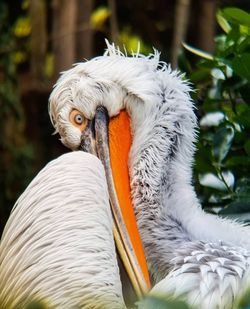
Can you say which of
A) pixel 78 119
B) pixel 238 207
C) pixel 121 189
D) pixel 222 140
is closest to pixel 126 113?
pixel 78 119

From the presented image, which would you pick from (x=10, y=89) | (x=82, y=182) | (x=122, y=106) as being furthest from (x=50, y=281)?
(x=10, y=89)

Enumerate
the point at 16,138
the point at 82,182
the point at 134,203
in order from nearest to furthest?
the point at 82,182, the point at 134,203, the point at 16,138

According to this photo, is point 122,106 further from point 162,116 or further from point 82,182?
point 82,182

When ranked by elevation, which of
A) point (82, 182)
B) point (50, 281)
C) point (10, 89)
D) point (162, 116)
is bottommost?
point (50, 281)

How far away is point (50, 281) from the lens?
3.64 metres

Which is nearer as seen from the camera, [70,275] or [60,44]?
[70,275]

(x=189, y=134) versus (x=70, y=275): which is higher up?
(x=189, y=134)

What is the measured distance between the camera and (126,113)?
15.3 feet

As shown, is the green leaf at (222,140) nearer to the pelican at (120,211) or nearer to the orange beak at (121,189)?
the pelican at (120,211)

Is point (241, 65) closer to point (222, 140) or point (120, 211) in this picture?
point (222, 140)

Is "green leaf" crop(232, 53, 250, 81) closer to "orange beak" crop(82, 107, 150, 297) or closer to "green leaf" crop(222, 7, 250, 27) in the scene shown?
"green leaf" crop(222, 7, 250, 27)

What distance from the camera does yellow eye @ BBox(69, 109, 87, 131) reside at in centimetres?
461

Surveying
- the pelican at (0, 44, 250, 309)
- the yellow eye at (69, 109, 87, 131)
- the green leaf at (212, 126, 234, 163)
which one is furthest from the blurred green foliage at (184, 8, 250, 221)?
the yellow eye at (69, 109, 87, 131)

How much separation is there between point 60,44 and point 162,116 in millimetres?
7301
